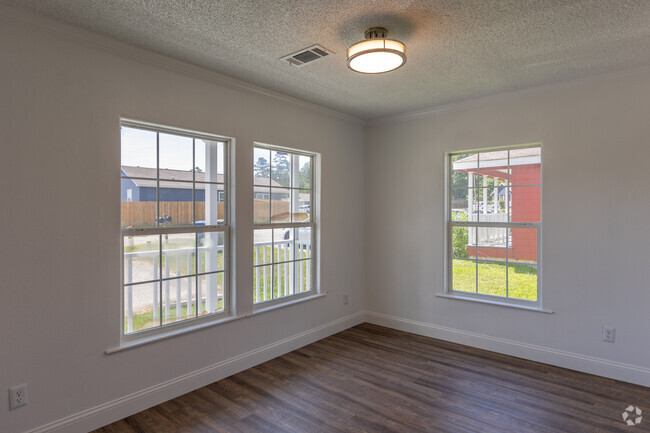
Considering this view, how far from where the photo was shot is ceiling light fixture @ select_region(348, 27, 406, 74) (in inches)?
92.7

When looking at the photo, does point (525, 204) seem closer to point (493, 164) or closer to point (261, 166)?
point (493, 164)

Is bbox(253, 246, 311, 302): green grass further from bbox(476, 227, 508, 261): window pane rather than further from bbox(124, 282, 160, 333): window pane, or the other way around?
bbox(476, 227, 508, 261): window pane

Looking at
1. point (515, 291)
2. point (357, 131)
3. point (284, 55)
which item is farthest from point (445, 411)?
point (357, 131)

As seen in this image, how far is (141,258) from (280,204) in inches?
59.1

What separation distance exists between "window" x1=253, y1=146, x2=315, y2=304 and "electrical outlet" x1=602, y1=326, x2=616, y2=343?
283 centimetres

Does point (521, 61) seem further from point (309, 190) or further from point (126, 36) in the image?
point (126, 36)

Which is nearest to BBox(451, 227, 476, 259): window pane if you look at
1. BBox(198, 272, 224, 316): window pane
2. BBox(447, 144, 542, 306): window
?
BBox(447, 144, 542, 306): window

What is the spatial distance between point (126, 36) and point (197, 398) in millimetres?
2714

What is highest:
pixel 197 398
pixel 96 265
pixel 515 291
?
pixel 96 265

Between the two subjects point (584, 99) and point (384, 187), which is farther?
point (384, 187)

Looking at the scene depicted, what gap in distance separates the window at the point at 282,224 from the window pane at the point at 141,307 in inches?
37.7

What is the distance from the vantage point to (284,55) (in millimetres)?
→ 2836

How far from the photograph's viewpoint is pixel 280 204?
391cm

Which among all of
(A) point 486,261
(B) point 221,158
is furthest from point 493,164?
(B) point 221,158
